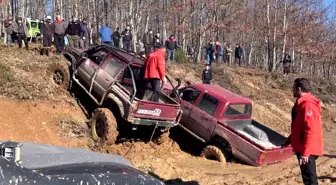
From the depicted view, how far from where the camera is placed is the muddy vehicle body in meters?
3.16

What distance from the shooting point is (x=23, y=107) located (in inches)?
490

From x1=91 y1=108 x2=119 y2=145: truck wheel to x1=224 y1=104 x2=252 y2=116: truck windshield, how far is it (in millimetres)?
3070

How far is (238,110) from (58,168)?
9.97 metres

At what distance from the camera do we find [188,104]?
1334cm

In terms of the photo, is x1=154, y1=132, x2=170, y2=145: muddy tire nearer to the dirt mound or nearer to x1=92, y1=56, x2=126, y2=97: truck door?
x1=92, y1=56, x2=126, y2=97: truck door

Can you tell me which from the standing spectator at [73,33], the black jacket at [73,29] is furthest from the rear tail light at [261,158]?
the black jacket at [73,29]

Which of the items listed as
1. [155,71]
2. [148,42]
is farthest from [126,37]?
[155,71]

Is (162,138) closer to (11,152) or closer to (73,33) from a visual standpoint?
(73,33)

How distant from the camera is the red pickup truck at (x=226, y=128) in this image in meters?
11.9

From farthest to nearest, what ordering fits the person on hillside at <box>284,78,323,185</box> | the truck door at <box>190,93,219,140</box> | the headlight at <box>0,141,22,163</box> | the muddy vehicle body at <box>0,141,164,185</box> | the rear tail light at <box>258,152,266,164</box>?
1. the truck door at <box>190,93,219,140</box>
2. the rear tail light at <box>258,152,266,164</box>
3. the person on hillside at <box>284,78,323,185</box>
4. the headlight at <box>0,141,22,163</box>
5. the muddy vehicle body at <box>0,141,164,185</box>

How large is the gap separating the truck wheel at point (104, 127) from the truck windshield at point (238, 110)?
10.1 ft

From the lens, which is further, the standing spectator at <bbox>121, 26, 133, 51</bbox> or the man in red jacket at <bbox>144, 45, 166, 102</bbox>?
the standing spectator at <bbox>121, 26, 133, 51</bbox>

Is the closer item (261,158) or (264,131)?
(261,158)

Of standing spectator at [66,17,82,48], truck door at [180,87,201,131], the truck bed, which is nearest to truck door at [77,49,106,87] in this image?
truck door at [180,87,201,131]
